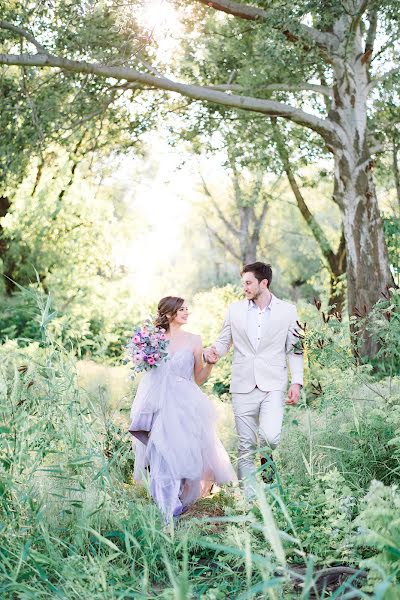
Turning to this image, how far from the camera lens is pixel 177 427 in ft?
23.1

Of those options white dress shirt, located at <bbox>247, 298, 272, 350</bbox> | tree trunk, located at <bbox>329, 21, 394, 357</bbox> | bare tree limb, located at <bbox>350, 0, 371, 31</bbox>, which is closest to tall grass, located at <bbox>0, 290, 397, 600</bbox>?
white dress shirt, located at <bbox>247, 298, 272, 350</bbox>

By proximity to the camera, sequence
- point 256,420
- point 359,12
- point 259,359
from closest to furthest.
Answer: point 259,359
point 256,420
point 359,12

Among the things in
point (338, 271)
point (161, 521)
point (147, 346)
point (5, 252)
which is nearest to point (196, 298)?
point (338, 271)

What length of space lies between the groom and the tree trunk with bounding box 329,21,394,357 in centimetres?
554

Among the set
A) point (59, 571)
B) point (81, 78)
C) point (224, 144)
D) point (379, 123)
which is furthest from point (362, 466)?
point (224, 144)

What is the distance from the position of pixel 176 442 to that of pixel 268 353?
110cm

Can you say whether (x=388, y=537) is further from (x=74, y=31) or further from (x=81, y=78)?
(x=81, y=78)

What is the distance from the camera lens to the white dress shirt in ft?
23.6

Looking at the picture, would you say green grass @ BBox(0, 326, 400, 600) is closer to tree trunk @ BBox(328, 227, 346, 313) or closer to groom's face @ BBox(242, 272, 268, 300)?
groom's face @ BBox(242, 272, 268, 300)

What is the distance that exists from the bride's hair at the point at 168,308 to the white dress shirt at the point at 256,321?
62 cm

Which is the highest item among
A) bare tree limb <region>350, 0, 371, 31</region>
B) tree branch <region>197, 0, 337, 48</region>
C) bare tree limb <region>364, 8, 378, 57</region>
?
bare tree limb <region>364, 8, 378, 57</region>

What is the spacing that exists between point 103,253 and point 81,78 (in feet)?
27.0

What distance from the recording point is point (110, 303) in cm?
2139

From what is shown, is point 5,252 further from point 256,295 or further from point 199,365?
point 256,295
